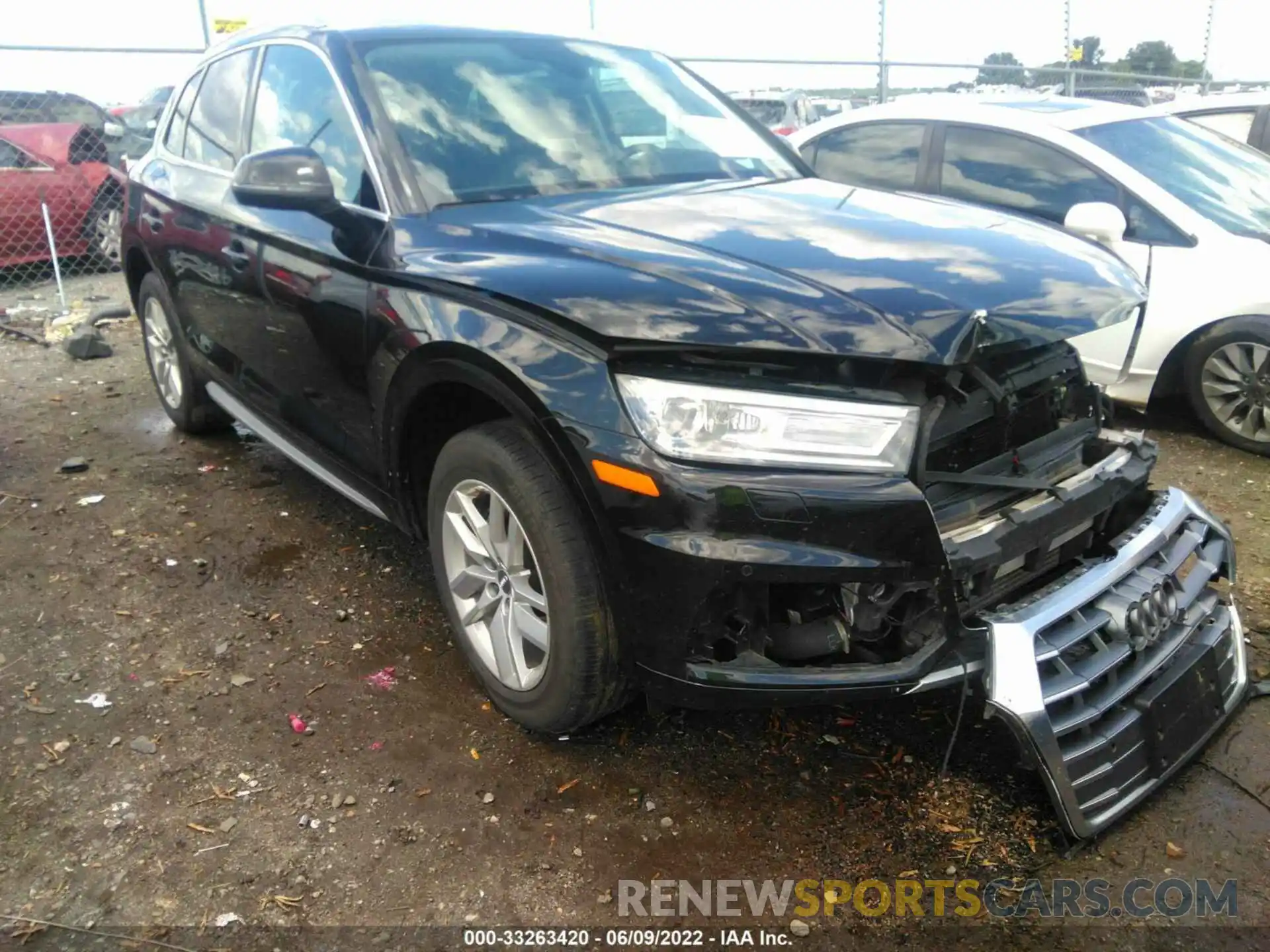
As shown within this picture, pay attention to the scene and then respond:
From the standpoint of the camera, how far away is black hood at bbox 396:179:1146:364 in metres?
2.04

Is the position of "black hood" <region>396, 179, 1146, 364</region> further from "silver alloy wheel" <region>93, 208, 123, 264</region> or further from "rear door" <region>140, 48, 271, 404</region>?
"silver alloy wheel" <region>93, 208, 123, 264</region>

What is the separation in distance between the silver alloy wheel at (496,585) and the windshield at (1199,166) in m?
3.92

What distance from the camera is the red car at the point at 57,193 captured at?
29.1 ft

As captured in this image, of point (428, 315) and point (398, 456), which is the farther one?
point (398, 456)

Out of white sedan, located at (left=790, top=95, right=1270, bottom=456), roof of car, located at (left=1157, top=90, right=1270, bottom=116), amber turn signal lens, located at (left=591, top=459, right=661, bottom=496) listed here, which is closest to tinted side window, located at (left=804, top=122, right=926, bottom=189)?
white sedan, located at (left=790, top=95, right=1270, bottom=456)

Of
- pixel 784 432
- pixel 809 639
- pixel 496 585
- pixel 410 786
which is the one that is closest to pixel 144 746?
pixel 410 786

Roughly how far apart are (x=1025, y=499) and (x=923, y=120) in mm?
3826

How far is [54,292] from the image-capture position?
9117 mm

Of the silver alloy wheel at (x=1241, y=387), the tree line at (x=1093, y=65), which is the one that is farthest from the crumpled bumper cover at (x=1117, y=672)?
the tree line at (x=1093, y=65)

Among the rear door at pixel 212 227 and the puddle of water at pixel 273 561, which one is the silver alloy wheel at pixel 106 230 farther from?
the puddle of water at pixel 273 561

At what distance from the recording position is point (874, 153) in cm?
574

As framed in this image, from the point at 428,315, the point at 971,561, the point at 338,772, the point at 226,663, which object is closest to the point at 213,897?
the point at 338,772

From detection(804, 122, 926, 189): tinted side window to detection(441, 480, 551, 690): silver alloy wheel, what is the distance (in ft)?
11.9

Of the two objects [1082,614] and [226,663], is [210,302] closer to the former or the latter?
[226,663]
